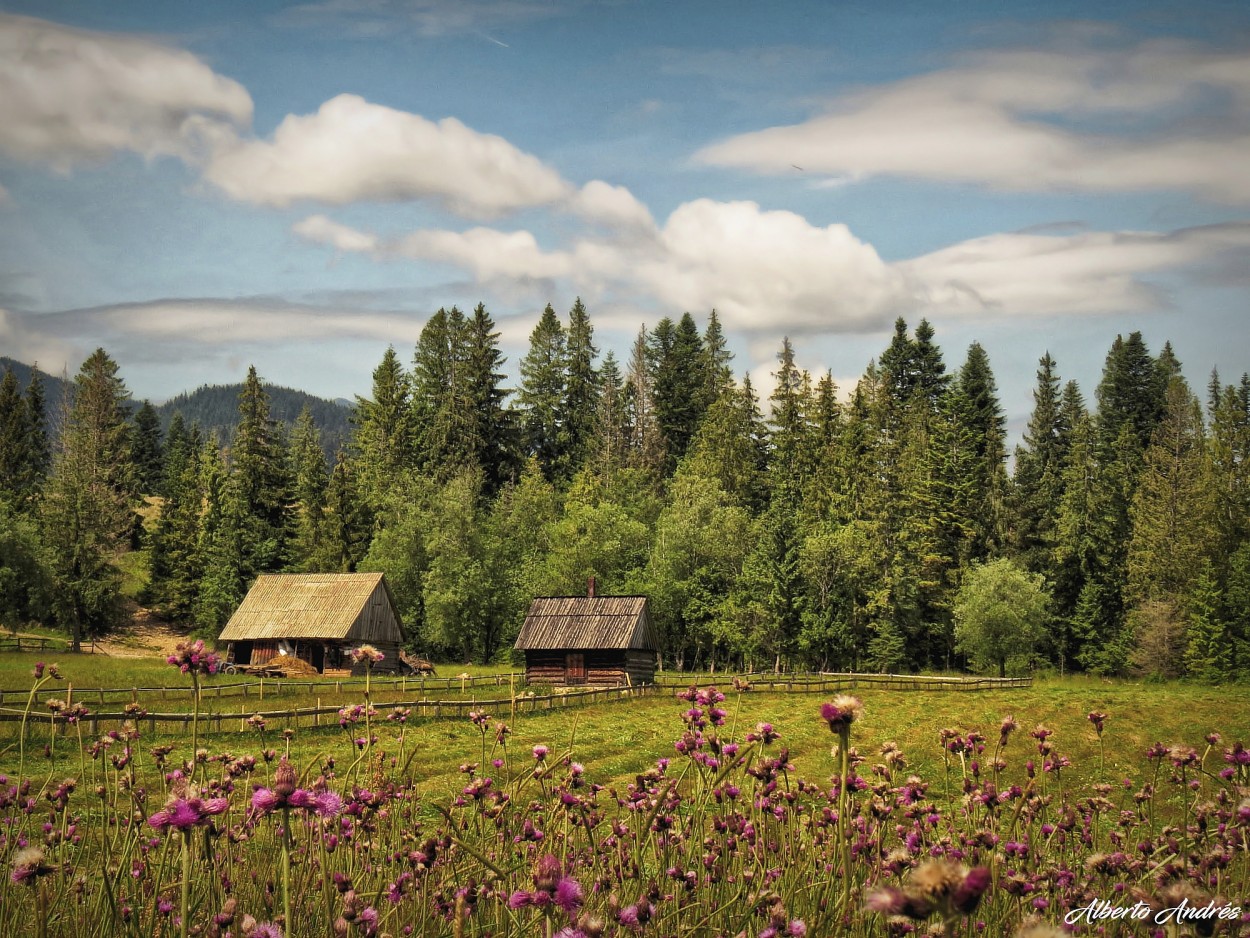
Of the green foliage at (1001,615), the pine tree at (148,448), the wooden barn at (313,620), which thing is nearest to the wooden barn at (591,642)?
the wooden barn at (313,620)

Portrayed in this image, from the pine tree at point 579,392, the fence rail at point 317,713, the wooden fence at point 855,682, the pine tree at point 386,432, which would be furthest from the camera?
the pine tree at point 579,392

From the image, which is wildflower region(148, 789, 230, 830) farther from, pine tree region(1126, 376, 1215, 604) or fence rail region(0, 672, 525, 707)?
pine tree region(1126, 376, 1215, 604)

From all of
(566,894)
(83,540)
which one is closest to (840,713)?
(566,894)

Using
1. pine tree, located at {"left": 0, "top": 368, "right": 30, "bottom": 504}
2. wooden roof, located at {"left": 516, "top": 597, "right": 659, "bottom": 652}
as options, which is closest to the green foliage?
wooden roof, located at {"left": 516, "top": 597, "right": 659, "bottom": 652}

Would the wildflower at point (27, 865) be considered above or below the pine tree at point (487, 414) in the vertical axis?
below

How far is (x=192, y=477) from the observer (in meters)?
77.5

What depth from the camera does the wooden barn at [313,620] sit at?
5375 centimetres

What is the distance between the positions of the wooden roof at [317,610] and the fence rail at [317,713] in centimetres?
1793

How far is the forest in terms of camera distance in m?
62.8

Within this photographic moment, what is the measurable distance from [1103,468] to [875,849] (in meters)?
76.4

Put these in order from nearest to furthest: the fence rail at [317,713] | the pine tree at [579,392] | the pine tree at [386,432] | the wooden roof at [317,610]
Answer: the fence rail at [317,713]
the wooden roof at [317,610]
the pine tree at [386,432]
the pine tree at [579,392]

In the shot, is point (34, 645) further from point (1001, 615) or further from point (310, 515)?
point (1001, 615)

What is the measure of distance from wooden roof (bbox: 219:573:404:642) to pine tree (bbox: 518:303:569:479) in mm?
32631

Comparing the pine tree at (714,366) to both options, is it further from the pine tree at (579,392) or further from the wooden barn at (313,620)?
the wooden barn at (313,620)
